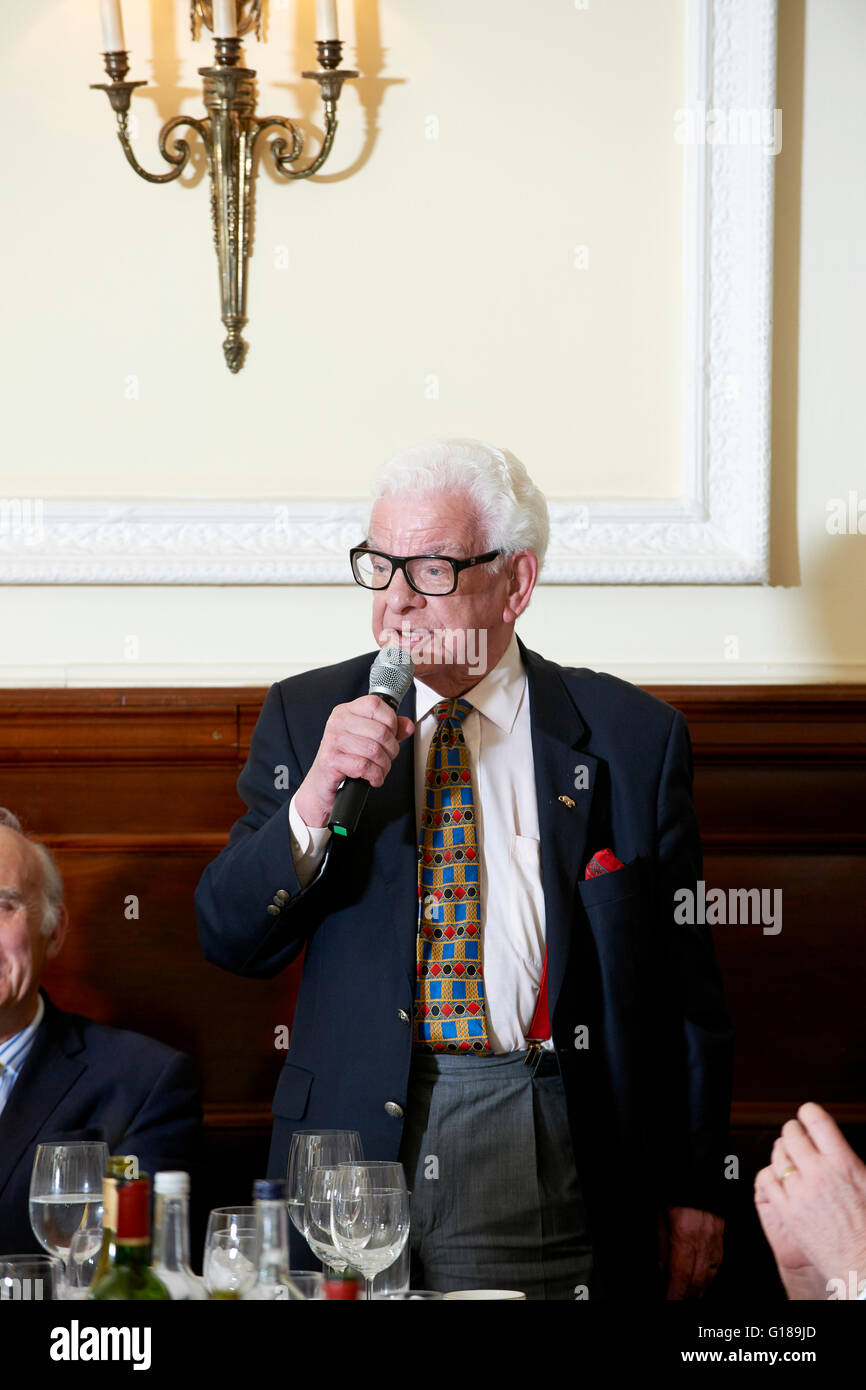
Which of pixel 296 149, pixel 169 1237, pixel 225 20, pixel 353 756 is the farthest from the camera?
pixel 296 149

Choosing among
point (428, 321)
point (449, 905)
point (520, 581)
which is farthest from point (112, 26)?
point (449, 905)

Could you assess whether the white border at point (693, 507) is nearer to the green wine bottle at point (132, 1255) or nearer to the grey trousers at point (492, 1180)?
the grey trousers at point (492, 1180)

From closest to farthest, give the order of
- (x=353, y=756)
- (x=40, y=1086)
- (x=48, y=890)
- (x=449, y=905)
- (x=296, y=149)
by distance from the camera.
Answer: (x=353, y=756) < (x=449, y=905) < (x=40, y=1086) < (x=48, y=890) < (x=296, y=149)

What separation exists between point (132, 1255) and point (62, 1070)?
1160 mm

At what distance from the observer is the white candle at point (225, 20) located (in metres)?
2.86

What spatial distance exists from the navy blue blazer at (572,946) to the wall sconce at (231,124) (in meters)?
1.07

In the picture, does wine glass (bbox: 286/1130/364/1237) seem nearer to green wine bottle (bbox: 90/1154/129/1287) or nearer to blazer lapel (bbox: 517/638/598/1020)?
green wine bottle (bbox: 90/1154/129/1287)

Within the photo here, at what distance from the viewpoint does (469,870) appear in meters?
2.14

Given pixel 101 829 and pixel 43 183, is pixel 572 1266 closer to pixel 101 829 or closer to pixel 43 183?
pixel 101 829

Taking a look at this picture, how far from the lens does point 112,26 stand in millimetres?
2879

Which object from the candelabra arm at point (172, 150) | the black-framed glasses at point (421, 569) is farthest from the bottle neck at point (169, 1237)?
the candelabra arm at point (172, 150)

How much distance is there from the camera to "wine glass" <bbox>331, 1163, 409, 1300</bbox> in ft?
4.83

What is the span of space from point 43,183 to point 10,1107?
5.96 ft

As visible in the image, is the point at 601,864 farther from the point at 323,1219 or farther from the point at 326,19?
the point at 326,19
